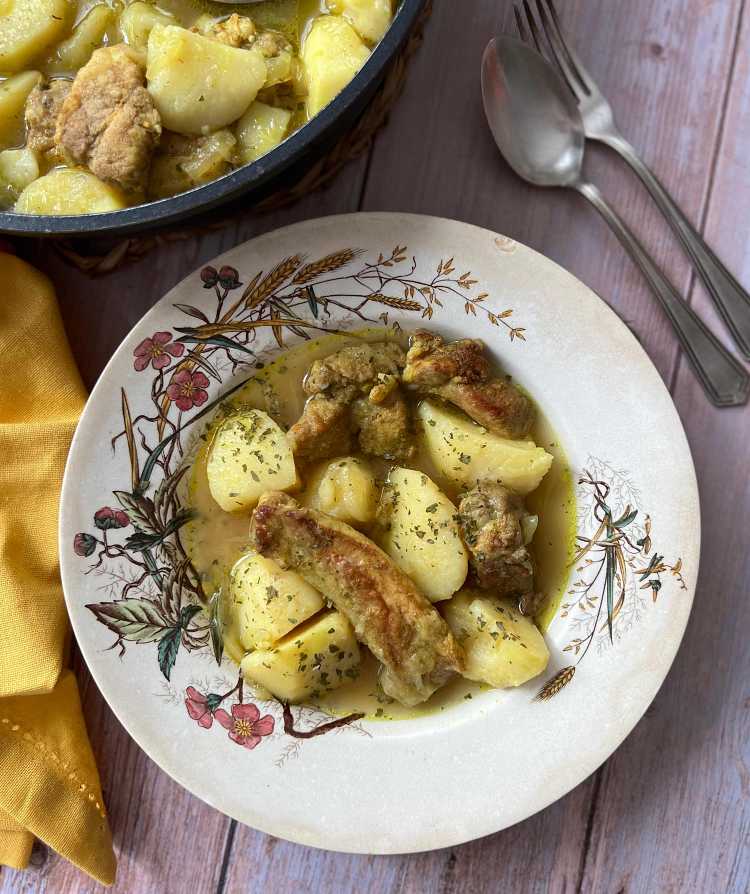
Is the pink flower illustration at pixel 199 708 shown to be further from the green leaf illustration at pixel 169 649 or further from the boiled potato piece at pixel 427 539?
the boiled potato piece at pixel 427 539

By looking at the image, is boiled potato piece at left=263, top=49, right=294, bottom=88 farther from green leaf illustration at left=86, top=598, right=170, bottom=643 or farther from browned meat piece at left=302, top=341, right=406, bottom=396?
green leaf illustration at left=86, top=598, right=170, bottom=643

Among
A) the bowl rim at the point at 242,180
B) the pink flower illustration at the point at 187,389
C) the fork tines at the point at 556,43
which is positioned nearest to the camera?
the bowl rim at the point at 242,180

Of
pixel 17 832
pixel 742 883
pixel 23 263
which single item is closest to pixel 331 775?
pixel 17 832

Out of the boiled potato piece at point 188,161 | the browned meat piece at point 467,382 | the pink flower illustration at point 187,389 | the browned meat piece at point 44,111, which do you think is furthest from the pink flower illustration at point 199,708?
the browned meat piece at point 44,111

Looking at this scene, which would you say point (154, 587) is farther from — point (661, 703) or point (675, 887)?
point (675, 887)

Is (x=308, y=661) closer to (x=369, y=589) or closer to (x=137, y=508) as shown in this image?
(x=369, y=589)

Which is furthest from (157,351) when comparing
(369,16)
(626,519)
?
(626,519)
